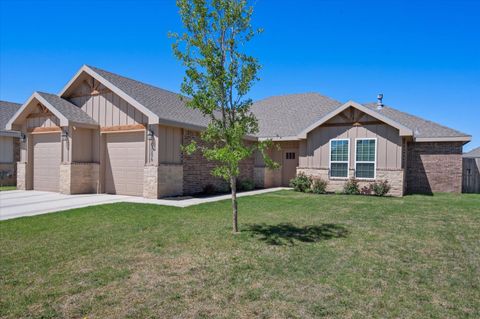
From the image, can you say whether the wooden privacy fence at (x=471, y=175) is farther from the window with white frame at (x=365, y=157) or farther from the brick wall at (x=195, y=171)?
the brick wall at (x=195, y=171)

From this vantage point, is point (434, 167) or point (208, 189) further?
point (434, 167)

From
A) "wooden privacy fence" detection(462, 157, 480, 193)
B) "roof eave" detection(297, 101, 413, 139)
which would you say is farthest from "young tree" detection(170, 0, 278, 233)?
"wooden privacy fence" detection(462, 157, 480, 193)

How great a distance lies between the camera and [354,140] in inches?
609

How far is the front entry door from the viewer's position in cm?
1889

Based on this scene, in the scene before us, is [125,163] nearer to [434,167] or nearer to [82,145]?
[82,145]

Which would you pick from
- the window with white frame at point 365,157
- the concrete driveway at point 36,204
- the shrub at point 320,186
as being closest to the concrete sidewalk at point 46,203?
the concrete driveway at point 36,204

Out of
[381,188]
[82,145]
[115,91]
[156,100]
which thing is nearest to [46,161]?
[82,145]

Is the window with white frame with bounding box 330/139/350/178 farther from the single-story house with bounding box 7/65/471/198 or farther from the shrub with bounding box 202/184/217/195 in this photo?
the shrub with bounding box 202/184/217/195

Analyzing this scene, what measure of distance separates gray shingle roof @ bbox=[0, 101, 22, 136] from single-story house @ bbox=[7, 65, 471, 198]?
11.9 ft

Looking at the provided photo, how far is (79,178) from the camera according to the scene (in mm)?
13914

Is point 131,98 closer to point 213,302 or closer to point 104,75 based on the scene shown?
point 104,75

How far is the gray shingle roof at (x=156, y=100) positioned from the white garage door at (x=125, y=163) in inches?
54.7

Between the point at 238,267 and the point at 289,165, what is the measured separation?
47.9 feet

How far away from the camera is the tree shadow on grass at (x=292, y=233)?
646cm
